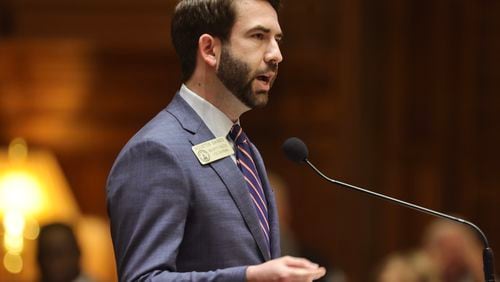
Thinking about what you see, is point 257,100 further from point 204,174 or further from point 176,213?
point 176,213

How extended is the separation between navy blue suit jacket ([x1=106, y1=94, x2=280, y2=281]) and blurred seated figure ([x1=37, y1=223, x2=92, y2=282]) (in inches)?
85.9

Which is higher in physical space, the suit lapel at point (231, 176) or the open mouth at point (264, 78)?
the open mouth at point (264, 78)

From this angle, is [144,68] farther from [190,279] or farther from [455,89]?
[190,279]

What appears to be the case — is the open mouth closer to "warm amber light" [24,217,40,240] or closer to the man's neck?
the man's neck

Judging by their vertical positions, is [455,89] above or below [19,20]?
below

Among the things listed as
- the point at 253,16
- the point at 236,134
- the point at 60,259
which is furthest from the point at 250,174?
the point at 60,259

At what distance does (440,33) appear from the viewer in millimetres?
6461

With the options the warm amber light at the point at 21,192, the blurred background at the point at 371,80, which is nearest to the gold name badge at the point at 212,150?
the warm amber light at the point at 21,192

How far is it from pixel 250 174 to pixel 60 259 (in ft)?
7.08

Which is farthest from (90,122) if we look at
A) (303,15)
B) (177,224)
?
(177,224)

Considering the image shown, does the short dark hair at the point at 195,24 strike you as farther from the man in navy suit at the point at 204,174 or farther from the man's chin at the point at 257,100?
the man's chin at the point at 257,100

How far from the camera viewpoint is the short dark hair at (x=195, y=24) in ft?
7.27

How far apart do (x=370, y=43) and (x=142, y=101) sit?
5.01 feet

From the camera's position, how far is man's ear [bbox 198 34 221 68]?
222 cm
